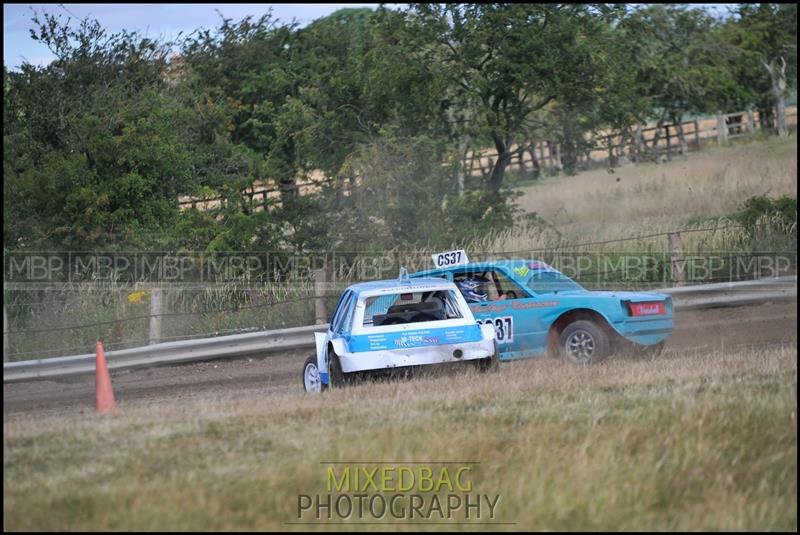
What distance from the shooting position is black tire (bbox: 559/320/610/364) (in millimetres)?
12352

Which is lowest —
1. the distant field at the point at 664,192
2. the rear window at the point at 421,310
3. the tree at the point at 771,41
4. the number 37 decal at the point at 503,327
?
the number 37 decal at the point at 503,327

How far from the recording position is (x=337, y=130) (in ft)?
84.1

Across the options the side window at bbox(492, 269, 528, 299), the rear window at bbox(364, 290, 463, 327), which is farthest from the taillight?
the rear window at bbox(364, 290, 463, 327)

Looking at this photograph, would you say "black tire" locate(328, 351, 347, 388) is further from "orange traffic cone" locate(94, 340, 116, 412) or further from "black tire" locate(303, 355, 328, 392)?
"orange traffic cone" locate(94, 340, 116, 412)

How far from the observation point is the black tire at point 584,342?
40.5 ft

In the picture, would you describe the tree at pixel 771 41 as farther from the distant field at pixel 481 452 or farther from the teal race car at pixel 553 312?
the distant field at pixel 481 452

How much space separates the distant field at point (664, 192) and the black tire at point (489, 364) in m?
9.42

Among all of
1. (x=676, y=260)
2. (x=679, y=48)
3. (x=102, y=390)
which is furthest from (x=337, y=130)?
(x=102, y=390)

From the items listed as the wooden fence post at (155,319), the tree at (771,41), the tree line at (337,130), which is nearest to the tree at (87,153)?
the tree line at (337,130)

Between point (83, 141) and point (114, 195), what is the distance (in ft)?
4.69

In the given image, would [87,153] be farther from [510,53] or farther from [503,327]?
[503,327]

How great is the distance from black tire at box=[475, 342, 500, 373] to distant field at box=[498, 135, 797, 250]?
942 cm

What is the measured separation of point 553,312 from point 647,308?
1.11m

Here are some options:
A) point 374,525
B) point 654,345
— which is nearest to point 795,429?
point 374,525
